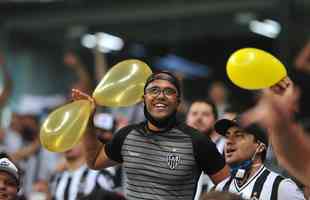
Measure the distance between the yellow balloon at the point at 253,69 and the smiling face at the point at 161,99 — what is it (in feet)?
1.18

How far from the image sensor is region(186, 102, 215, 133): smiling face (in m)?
5.74

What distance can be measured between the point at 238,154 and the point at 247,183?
0.71 feet

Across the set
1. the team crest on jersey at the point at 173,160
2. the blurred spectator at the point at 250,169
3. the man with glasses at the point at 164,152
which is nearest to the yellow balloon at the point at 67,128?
the man with glasses at the point at 164,152

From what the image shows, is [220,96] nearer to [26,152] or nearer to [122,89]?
[26,152]

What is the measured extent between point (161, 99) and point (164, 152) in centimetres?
29

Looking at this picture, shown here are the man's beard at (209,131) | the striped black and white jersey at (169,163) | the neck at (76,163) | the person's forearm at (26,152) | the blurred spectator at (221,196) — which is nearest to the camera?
the blurred spectator at (221,196)

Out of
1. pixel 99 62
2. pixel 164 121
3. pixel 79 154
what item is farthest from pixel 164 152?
pixel 99 62

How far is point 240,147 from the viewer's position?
443cm

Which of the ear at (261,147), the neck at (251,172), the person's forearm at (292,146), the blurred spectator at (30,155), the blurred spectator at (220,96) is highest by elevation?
the person's forearm at (292,146)

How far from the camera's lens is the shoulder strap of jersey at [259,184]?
13.6ft

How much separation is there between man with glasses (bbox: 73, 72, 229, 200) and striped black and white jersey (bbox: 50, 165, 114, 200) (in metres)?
1.43

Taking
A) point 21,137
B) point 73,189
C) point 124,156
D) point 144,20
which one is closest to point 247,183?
point 124,156

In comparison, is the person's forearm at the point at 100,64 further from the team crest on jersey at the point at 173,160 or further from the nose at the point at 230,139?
the team crest on jersey at the point at 173,160

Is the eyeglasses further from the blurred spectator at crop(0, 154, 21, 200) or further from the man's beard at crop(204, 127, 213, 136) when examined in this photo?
the man's beard at crop(204, 127, 213, 136)
